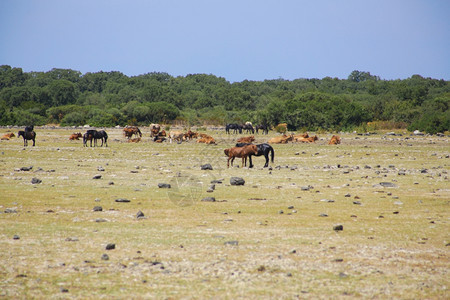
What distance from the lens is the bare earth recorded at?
6.94 metres

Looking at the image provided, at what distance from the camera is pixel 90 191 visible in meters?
15.7

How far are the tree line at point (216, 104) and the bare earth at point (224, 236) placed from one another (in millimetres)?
43269

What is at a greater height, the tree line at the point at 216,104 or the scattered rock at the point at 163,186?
the tree line at the point at 216,104

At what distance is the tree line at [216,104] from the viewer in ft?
214

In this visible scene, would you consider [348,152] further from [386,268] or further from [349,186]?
[386,268]

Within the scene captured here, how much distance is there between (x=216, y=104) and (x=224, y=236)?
117984mm

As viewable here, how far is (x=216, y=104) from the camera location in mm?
127062

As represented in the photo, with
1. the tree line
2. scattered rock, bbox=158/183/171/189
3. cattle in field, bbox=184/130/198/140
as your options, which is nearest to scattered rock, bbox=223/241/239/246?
scattered rock, bbox=158/183/171/189

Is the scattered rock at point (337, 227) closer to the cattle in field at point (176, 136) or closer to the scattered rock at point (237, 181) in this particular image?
the scattered rock at point (237, 181)

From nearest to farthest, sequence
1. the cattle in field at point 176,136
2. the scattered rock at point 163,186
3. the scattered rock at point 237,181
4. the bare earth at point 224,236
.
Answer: the bare earth at point 224,236, the scattered rock at point 163,186, the scattered rock at point 237,181, the cattle in field at point 176,136

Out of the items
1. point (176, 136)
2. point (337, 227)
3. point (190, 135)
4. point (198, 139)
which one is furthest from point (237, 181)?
point (190, 135)

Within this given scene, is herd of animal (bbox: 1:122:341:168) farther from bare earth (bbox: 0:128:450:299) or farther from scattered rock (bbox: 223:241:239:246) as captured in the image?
scattered rock (bbox: 223:241:239:246)

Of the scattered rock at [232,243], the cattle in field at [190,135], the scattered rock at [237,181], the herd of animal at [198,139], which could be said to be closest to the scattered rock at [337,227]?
the scattered rock at [232,243]

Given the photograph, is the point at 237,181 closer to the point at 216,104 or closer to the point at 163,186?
Answer: the point at 163,186
